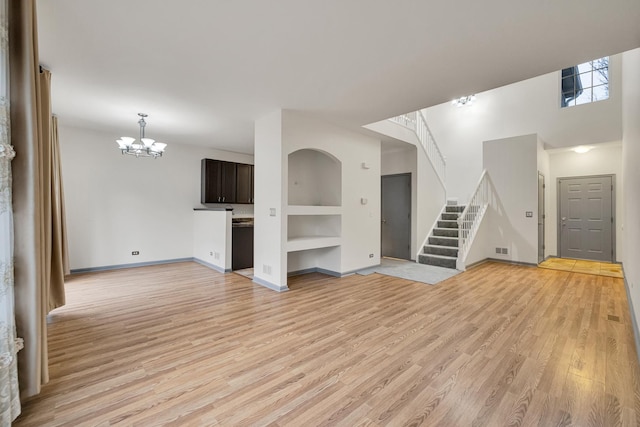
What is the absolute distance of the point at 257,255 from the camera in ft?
15.2

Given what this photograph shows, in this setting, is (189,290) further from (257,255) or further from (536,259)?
(536,259)

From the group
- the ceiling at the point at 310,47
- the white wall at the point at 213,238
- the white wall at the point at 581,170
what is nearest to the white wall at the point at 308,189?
the ceiling at the point at 310,47

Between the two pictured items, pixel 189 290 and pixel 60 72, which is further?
pixel 189 290

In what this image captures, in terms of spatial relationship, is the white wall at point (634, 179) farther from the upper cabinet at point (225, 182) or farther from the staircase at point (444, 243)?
the upper cabinet at point (225, 182)

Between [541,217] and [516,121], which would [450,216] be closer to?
[541,217]

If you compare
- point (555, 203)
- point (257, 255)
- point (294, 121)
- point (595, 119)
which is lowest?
point (257, 255)

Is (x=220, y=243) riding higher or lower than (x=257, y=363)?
higher

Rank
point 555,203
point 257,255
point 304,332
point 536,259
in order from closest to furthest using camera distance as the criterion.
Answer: point 304,332
point 257,255
point 536,259
point 555,203

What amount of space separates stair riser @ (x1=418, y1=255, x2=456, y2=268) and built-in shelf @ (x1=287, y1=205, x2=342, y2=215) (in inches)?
100

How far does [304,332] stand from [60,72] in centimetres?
396

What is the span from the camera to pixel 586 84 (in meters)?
6.35

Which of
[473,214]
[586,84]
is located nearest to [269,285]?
[473,214]

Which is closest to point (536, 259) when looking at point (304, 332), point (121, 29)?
point (304, 332)

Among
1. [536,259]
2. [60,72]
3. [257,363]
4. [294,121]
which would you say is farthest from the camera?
[536,259]
